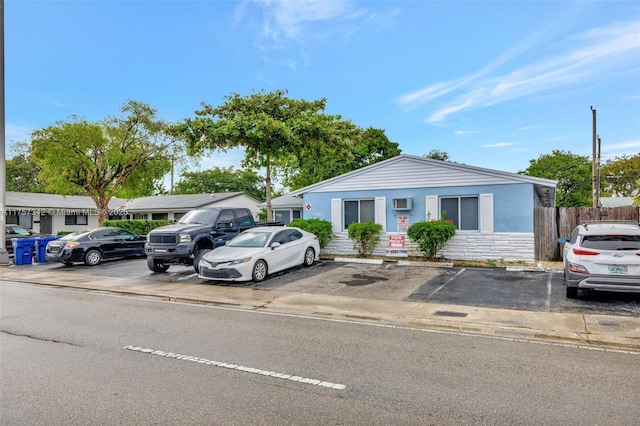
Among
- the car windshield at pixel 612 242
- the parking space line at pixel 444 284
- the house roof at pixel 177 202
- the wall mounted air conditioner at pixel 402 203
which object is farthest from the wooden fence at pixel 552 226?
the house roof at pixel 177 202

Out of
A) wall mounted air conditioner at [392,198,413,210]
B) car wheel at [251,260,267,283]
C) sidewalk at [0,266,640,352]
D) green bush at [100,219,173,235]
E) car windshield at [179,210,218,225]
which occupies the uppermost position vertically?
wall mounted air conditioner at [392,198,413,210]

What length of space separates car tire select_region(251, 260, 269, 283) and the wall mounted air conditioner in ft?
22.2

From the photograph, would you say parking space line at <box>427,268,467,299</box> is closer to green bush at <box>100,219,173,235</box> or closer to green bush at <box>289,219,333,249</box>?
green bush at <box>289,219,333,249</box>

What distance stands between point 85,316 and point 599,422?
836cm

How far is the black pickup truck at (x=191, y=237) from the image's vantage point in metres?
13.4

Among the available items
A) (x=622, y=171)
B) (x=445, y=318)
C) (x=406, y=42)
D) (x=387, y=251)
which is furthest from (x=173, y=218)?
(x=622, y=171)

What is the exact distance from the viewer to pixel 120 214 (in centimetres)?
3934

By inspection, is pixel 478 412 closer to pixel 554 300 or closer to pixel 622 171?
pixel 554 300

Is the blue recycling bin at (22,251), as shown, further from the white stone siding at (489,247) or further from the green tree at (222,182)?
the green tree at (222,182)

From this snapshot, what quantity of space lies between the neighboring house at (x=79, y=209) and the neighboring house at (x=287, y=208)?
1060 cm

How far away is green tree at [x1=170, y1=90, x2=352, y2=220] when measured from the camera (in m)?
16.5

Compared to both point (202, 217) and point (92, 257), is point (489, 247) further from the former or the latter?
point (92, 257)


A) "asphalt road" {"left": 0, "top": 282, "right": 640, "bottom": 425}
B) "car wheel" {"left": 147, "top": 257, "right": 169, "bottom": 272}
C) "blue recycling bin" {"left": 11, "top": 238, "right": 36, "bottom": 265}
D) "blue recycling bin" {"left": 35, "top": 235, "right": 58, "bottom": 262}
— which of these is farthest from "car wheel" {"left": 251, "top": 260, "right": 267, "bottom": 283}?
"blue recycling bin" {"left": 11, "top": 238, "right": 36, "bottom": 265}

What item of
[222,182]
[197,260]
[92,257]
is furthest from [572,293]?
[222,182]
